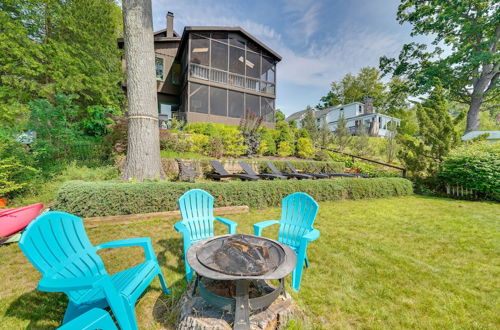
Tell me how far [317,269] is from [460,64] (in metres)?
20.3

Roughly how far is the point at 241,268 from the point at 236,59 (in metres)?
16.7

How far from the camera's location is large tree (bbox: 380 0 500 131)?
13.1 meters

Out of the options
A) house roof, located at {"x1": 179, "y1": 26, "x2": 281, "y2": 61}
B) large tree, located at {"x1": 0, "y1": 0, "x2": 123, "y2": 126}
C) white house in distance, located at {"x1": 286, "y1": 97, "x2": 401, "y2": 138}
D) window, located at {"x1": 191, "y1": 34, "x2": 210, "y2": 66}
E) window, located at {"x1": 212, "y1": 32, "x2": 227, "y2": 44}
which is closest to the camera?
large tree, located at {"x1": 0, "y1": 0, "x2": 123, "y2": 126}

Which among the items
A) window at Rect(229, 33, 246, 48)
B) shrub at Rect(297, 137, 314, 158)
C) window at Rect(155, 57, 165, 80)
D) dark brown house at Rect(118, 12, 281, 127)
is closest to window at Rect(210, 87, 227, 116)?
dark brown house at Rect(118, 12, 281, 127)

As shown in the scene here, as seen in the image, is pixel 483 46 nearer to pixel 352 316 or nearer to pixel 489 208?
pixel 489 208

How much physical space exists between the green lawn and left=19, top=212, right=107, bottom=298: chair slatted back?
53 cm

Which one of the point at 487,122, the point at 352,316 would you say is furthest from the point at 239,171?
the point at 487,122

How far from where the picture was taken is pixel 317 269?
2656 millimetres

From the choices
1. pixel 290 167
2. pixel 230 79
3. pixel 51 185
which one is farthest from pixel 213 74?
pixel 51 185

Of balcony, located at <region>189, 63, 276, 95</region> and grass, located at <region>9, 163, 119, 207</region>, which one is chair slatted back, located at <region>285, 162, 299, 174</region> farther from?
balcony, located at <region>189, 63, 276, 95</region>

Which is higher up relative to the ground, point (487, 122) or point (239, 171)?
point (487, 122)

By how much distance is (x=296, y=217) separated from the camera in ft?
8.90

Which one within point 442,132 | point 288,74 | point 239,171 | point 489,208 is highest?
point 288,74

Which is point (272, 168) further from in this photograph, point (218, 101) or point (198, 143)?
point (218, 101)
